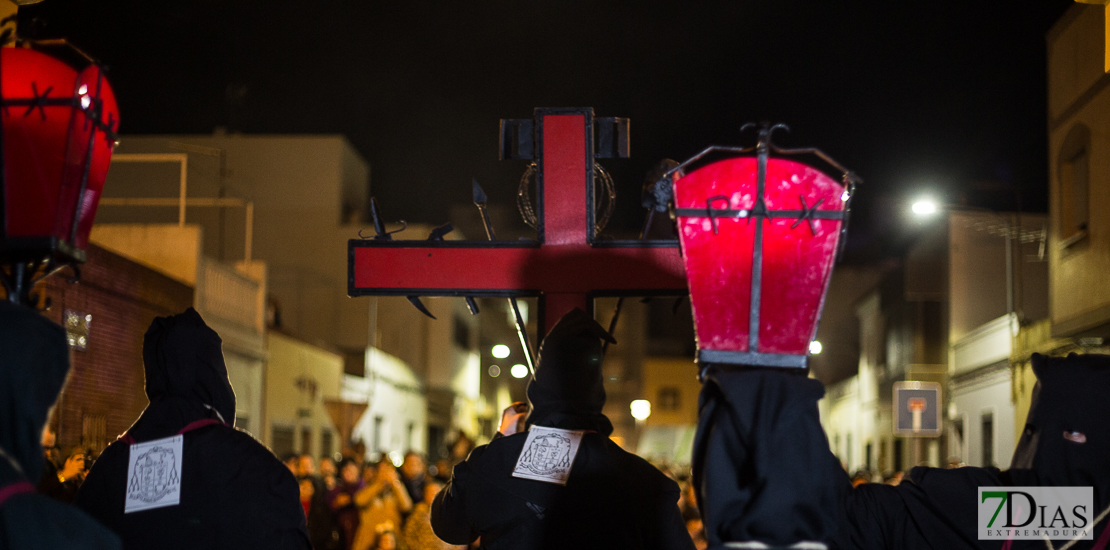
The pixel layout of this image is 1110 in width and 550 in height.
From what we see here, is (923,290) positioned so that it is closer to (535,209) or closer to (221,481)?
(535,209)

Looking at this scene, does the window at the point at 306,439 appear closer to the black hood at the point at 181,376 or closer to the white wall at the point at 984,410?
the white wall at the point at 984,410

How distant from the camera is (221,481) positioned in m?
3.65

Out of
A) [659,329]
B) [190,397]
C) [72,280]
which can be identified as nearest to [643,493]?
[190,397]

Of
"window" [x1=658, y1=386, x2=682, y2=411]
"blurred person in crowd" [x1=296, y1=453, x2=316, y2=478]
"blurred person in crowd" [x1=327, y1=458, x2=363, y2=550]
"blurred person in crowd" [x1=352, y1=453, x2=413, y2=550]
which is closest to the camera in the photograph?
"blurred person in crowd" [x1=352, y1=453, x2=413, y2=550]

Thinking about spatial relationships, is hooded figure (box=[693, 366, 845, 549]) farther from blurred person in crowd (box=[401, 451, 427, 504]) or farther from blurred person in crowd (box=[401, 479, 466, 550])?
blurred person in crowd (box=[401, 451, 427, 504])

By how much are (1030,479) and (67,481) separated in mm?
4691

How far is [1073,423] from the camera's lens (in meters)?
3.36

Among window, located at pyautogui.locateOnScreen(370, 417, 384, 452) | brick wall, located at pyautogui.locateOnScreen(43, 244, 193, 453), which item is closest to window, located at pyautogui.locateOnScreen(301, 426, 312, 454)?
window, located at pyautogui.locateOnScreen(370, 417, 384, 452)

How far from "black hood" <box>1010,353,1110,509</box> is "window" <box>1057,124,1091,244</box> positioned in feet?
39.6

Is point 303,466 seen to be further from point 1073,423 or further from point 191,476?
point 1073,423

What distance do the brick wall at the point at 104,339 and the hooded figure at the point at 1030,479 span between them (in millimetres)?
10165

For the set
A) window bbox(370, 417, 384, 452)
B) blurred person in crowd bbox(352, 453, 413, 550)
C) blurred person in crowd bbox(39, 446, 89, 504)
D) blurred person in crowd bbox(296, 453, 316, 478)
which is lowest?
window bbox(370, 417, 384, 452)

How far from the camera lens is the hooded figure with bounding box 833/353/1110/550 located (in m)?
3.35

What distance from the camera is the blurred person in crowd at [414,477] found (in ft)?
41.4
